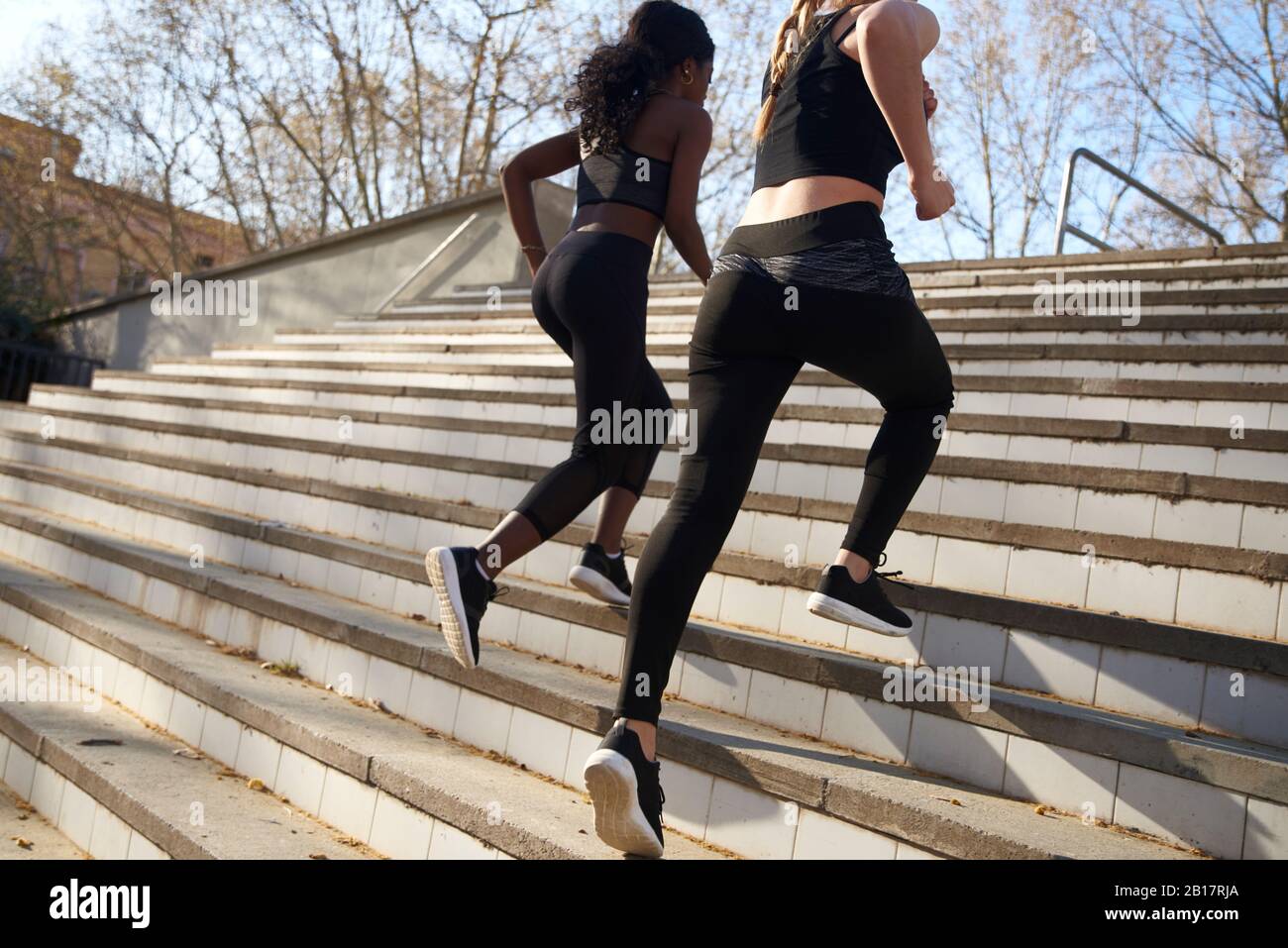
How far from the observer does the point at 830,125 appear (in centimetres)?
227

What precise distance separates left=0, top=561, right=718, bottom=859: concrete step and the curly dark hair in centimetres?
175

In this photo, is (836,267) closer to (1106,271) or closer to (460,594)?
(460,594)

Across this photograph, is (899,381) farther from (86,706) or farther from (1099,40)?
(1099,40)

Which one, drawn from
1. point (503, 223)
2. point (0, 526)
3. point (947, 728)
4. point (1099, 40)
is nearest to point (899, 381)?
point (947, 728)

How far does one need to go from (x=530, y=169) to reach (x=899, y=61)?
1.47 meters

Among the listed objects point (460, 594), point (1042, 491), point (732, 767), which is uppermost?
point (1042, 491)

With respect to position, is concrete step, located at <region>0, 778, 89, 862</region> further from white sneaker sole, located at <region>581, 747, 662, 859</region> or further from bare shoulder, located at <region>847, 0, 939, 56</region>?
bare shoulder, located at <region>847, 0, 939, 56</region>

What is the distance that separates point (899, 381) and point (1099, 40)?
24086mm

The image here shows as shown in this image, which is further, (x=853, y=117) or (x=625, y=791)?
(x=853, y=117)

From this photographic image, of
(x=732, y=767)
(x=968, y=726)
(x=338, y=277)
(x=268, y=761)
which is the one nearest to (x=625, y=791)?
(x=732, y=767)

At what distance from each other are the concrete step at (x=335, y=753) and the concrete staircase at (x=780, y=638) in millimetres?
13

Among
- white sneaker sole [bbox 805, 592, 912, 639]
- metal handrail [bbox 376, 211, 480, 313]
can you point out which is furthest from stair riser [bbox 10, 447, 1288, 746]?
metal handrail [bbox 376, 211, 480, 313]

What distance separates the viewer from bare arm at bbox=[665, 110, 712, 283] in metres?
3.03
